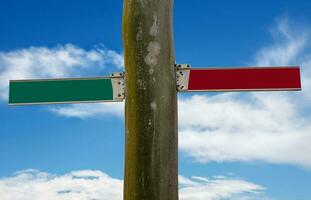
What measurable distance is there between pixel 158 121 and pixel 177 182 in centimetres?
40

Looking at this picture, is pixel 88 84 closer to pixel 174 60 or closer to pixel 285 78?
pixel 174 60

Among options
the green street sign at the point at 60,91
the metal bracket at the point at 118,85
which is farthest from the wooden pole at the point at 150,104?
the green street sign at the point at 60,91

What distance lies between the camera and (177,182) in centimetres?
272

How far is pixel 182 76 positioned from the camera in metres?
3.03

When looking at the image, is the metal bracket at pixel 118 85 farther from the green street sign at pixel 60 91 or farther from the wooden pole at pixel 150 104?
the wooden pole at pixel 150 104

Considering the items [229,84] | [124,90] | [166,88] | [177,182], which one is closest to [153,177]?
[177,182]

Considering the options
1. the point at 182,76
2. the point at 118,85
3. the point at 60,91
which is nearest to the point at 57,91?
the point at 60,91

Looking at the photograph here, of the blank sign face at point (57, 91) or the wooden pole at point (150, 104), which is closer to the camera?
the wooden pole at point (150, 104)

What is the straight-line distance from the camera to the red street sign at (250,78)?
3.31 m

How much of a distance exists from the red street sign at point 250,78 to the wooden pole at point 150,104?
1.76 ft

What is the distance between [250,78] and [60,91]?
149 centimetres

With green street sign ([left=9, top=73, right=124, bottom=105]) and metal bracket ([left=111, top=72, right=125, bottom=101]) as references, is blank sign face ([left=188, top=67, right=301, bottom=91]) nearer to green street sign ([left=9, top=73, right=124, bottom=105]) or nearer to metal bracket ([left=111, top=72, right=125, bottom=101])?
metal bracket ([left=111, top=72, right=125, bottom=101])

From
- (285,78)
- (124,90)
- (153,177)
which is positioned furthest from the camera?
(285,78)

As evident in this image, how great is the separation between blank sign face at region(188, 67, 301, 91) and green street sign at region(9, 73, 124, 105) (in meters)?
0.70
